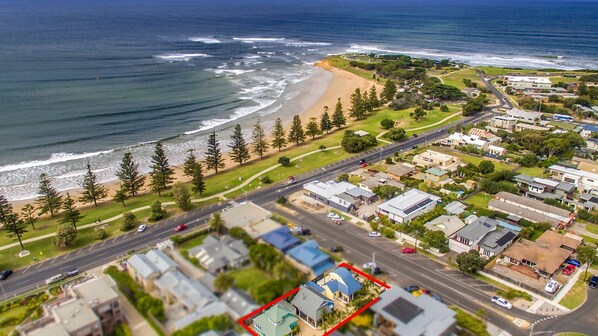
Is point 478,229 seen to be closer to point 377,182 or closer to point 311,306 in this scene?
point 377,182

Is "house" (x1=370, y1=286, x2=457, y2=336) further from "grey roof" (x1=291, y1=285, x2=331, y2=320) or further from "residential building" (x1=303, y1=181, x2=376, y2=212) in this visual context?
"residential building" (x1=303, y1=181, x2=376, y2=212)

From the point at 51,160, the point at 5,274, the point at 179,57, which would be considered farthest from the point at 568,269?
the point at 179,57

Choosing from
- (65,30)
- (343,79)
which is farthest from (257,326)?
(65,30)

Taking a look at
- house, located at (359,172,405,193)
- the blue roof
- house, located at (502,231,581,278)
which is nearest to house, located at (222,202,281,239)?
the blue roof

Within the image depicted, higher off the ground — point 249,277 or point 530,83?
point 249,277

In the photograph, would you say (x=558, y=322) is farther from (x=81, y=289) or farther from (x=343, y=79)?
(x=343, y=79)

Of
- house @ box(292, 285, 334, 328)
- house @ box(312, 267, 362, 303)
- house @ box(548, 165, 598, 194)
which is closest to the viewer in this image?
house @ box(292, 285, 334, 328)

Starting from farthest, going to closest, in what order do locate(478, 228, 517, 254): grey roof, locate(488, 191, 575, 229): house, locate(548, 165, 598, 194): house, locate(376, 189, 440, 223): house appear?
locate(548, 165, 598, 194): house
locate(488, 191, 575, 229): house
locate(376, 189, 440, 223): house
locate(478, 228, 517, 254): grey roof
